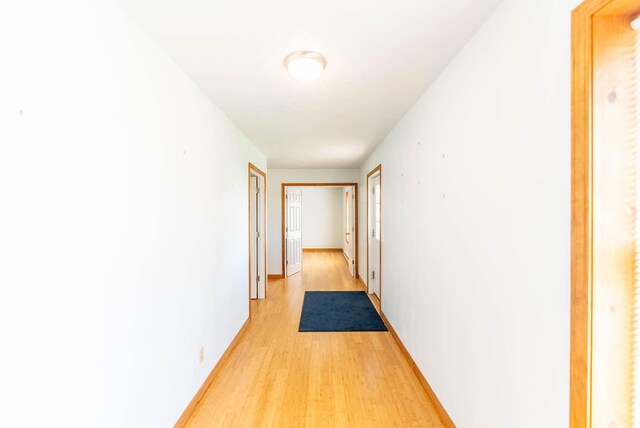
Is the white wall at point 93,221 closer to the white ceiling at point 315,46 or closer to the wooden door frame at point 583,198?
the white ceiling at point 315,46

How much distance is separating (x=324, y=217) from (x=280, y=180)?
4103 mm

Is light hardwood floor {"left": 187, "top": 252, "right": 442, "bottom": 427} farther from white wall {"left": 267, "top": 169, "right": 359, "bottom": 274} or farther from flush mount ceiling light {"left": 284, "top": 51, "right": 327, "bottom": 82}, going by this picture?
white wall {"left": 267, "top": 169, "right": 359, "bottom": 274}

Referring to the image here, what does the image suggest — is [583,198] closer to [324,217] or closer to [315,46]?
[315,46]

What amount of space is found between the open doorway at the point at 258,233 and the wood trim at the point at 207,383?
128cm

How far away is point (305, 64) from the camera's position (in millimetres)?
1734

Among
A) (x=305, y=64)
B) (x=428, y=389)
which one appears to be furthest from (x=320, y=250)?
(x=305, y=64)

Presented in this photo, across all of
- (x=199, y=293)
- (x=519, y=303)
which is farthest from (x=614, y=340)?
(x=199, y=293)

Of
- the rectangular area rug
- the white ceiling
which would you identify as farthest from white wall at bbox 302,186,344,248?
the white ceiling

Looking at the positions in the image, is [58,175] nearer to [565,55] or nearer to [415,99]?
[565,55]

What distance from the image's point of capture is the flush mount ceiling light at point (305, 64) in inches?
66.9

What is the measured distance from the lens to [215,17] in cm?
139

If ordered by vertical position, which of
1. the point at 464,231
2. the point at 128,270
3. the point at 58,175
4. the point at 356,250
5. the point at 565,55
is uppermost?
the point at 565,55

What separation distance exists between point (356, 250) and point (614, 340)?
213 inches

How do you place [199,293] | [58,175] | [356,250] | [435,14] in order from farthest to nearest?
[356,250], [199,293], [435,14], [58,175]
